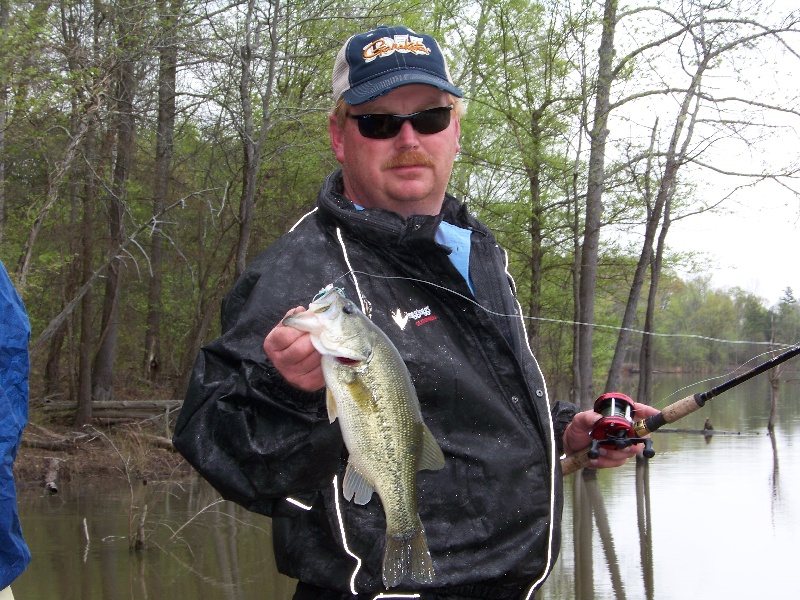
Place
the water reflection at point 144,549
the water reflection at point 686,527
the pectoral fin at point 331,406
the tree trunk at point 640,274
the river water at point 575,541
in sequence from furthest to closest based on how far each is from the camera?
1. the tree trunk at point 640,274
2. the water reflection at point 686,527
3. the river water at point 575,541
4. the water reflection at point 144,549
5. the pectoral fin at point 331,406

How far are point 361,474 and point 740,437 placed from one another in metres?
21.6

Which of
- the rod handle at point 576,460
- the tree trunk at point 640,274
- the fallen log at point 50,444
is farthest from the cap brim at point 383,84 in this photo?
the fallen log at point 50,444

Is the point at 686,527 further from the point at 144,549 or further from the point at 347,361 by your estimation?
the point at 347,361

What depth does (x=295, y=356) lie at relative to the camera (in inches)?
70.7

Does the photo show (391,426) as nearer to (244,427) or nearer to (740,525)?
(244,427)

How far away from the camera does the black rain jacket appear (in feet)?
6.36

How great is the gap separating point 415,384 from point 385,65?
3.32 ft

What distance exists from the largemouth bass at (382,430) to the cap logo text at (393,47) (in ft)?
3.19

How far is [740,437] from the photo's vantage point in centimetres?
2142

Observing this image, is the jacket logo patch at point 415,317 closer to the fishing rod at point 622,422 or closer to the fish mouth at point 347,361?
the fish mouth at point 347,361

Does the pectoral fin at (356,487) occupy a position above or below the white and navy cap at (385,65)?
below

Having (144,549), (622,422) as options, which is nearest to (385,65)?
(622,422)

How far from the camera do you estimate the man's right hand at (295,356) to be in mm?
1769

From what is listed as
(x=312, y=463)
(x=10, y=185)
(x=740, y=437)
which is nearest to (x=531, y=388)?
(x=312, y=463)
